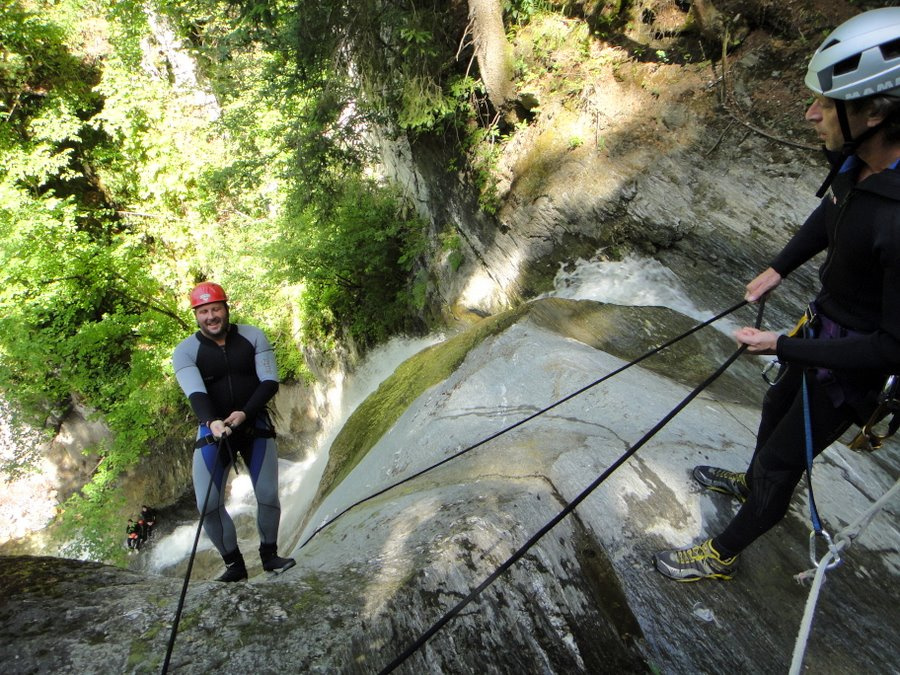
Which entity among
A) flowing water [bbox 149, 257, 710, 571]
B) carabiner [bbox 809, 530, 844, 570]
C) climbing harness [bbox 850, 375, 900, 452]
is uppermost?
climbing harness [bbox 850, 375, 900, 452]

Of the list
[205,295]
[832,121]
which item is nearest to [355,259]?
[205,295]

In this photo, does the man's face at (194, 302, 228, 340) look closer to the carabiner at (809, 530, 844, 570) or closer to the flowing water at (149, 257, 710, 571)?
the flowing water at (149, 257, 710, 571)

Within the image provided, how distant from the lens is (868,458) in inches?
142

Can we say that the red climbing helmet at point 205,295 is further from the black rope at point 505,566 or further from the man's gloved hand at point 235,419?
the black rope at point 505,566

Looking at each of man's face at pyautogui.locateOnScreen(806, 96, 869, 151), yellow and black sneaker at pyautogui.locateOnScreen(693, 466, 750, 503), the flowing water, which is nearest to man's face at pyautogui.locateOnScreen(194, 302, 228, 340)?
the flowing water

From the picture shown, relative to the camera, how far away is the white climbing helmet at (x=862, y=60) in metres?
1.67

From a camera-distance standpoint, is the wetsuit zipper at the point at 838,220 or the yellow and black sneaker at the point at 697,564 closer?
the wetsuit zipper at the point at 838,220

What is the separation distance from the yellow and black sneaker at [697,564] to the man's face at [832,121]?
1.83 meters

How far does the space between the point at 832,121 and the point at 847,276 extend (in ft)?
1.90

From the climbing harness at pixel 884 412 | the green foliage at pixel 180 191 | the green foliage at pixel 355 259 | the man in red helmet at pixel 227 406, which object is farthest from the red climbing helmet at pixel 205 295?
the green foliage at pixel 355 259

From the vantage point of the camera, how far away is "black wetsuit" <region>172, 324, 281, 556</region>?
11.5 feet

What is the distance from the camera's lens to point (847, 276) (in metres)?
1.84

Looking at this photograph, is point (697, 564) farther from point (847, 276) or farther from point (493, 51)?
point (493, 51)

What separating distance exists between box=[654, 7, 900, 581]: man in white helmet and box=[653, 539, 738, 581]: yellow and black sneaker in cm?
8
